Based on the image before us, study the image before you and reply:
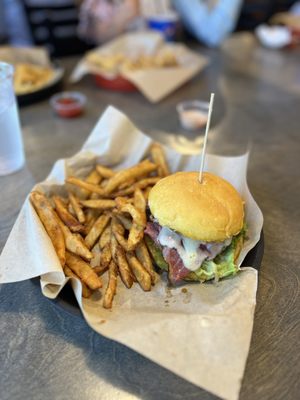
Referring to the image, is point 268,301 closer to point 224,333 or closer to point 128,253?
point 224,333

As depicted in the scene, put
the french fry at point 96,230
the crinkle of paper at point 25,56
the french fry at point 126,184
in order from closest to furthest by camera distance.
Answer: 1. the french fry at point 96,230
2. the french fry at point 126,184
3. the crinkle of paper at point 25,56

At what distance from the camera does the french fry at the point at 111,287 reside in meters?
1.18

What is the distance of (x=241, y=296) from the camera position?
1.16m

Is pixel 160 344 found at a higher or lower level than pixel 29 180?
→ higher

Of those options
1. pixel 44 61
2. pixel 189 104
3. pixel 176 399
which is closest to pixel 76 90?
pixel 44 61

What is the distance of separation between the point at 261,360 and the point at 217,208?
469 mm

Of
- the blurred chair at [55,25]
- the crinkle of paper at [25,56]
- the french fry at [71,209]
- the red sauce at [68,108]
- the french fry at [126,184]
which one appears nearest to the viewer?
the french fry at [71,209]

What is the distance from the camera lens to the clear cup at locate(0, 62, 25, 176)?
1.79m

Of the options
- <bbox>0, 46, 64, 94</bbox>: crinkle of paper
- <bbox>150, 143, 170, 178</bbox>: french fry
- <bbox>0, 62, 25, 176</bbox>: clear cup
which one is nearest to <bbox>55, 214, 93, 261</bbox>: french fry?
<bbox>150, 143, 170, 178</bbox>: french fry

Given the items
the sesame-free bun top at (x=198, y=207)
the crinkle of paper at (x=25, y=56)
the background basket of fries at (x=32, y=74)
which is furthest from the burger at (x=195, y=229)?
the crinkle of paper at (x=25, y=56)

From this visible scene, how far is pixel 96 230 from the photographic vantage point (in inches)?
55.9

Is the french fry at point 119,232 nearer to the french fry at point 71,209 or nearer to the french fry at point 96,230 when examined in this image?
the french fry at point 96,230

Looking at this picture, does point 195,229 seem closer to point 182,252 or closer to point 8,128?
point 182,252

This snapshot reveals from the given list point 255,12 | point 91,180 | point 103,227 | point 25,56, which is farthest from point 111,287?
point 255,12
